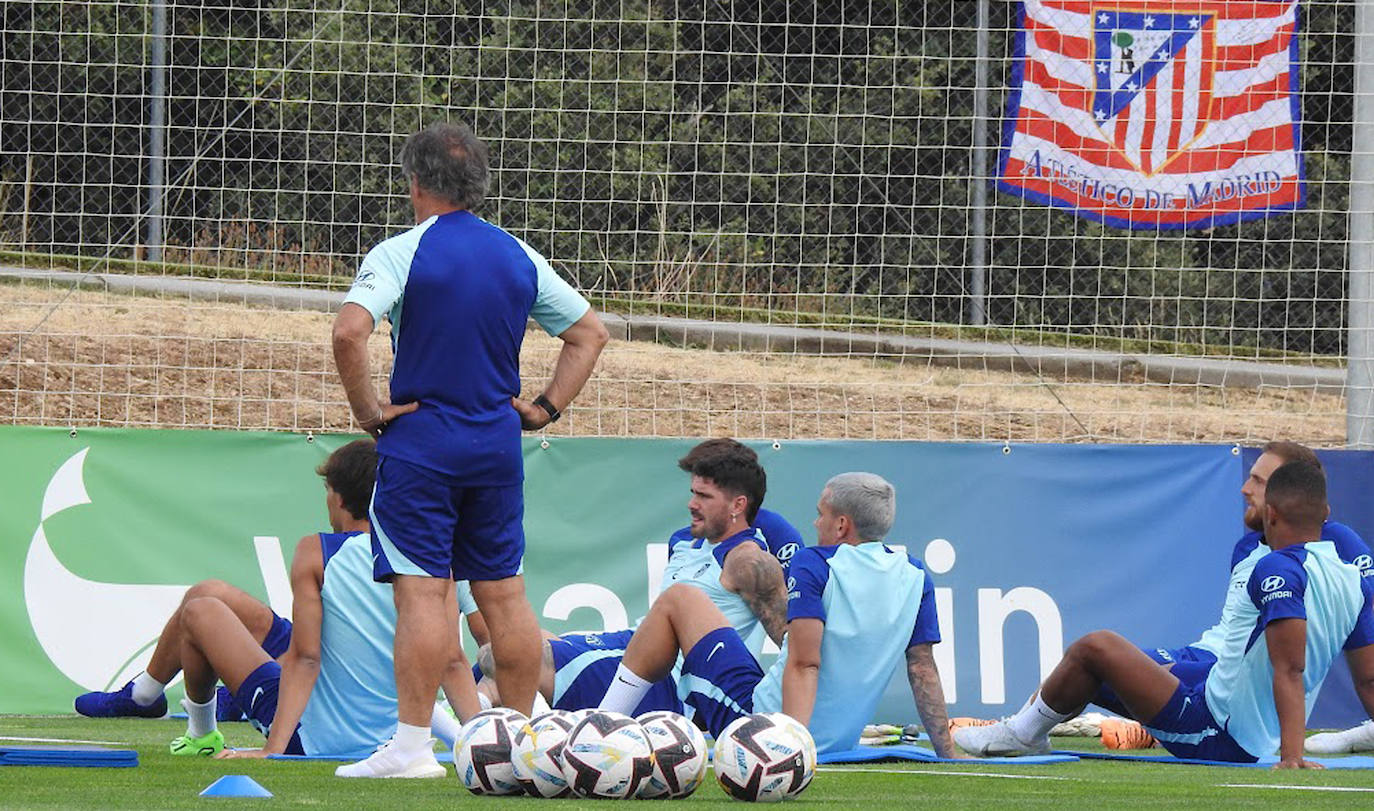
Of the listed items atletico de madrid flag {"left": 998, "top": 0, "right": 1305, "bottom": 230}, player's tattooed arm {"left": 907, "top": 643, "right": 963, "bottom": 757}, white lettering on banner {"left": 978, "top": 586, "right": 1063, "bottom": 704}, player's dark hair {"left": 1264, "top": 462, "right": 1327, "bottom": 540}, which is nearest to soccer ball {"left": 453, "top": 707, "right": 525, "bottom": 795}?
player's tattooed arm {"left": 907, "top": 643, "right": 963, "bottom": 757}

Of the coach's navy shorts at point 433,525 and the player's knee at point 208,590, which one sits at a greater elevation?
the coach's navy shorts at point 433,525

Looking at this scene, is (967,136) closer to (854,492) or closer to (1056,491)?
(1056,491)

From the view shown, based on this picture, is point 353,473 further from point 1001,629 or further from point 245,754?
point 1001,629

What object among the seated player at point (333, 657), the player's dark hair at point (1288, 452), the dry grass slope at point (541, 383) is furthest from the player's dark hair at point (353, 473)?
the dry grass slope at point (541, 383)

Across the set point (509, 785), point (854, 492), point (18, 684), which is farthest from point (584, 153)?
point (509, 785)

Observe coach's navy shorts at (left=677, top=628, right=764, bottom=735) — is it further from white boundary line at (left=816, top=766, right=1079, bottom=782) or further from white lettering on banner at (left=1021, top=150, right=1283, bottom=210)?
white lettering on banner at (left=1021, top=150, right=1283, bottom=210)

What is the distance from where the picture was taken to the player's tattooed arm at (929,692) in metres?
6.67

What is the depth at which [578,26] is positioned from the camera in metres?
11.7

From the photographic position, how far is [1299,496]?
6992 millimetres

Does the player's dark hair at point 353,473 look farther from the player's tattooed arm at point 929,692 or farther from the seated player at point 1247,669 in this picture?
the seated player at point 1247,669

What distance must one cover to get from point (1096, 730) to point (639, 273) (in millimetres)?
4410

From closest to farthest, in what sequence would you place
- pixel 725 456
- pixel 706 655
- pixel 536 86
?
pixel 706 655
pixel 725 456
pixel 536 86

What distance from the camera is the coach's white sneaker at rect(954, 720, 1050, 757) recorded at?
7.20 m

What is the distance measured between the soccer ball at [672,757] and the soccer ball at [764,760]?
0.07 metres
